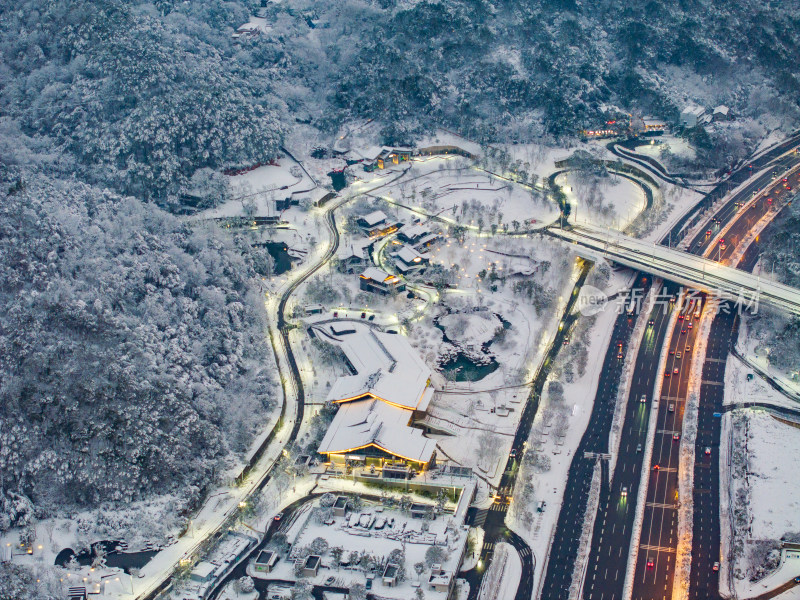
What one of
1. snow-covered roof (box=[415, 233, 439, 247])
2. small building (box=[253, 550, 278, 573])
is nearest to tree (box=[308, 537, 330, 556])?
small building (box=[253, 550, 278, 573])

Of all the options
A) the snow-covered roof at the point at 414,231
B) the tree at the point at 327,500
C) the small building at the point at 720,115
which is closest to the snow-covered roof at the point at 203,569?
the tree at the point at 327,500

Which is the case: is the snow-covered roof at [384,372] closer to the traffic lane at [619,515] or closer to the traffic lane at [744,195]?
the traffic lane at [619,515]

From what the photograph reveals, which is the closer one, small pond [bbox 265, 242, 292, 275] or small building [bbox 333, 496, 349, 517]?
small building [bbox 333, 496, 349, 517]

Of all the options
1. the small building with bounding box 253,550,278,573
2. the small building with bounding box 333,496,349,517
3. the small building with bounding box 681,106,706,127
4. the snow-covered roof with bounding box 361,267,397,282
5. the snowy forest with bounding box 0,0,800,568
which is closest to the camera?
the small building with bounding box 253,550,278,573

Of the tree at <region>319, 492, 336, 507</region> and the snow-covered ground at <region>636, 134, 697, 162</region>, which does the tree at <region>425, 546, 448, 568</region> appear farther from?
the snow-covered ground at <region>636, 134, 697, 162</region>

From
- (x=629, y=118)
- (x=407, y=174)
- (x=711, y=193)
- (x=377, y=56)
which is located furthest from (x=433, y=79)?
(x=711, y=193)

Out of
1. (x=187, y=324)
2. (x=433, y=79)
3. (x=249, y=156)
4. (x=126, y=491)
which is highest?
(x=433, y=79)

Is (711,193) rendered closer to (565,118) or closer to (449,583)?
(565,118)
